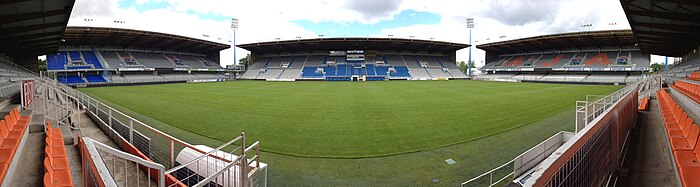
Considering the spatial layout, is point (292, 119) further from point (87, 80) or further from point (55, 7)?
point (87, 80)

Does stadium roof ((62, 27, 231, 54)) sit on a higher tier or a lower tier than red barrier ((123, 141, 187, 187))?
higher

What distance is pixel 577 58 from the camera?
49.8 m

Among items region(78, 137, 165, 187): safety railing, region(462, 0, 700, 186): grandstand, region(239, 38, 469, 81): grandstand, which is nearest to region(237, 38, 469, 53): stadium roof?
A: region(239, 38, 469, 81): grandstand

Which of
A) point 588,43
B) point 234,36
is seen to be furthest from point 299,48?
point 588,43

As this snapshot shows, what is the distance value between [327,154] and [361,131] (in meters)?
2.39

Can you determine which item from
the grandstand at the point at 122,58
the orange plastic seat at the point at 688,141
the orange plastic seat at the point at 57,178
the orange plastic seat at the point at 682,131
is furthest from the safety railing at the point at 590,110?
the grandstand at the point at 122,58

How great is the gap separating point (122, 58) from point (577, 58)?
240ft

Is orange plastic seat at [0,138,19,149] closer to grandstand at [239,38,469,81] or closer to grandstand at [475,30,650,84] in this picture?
grandstand at [239,38,469,81]

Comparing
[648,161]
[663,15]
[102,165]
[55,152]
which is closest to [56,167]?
[55,152]

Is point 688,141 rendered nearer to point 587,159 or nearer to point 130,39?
point 587,159

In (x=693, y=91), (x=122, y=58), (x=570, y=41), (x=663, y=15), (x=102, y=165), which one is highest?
(x=570, y=41)

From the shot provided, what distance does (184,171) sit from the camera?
4.72 m

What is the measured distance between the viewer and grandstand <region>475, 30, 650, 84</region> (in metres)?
43.2

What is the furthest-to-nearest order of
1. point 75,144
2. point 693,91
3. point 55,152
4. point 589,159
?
point 693,91 → point 75,144 → point 55,152 → point 589,159
